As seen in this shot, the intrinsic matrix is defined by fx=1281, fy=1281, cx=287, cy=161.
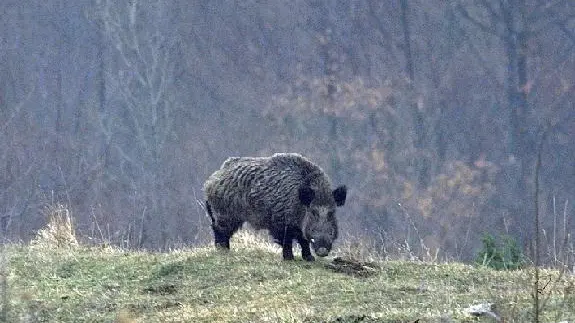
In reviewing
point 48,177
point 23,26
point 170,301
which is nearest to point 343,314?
point 170,301

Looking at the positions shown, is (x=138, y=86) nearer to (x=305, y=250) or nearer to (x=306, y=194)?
(x=305, y=250)

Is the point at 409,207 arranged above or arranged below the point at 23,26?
below

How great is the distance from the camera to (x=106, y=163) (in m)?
42.8

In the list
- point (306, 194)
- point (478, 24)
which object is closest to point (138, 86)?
point (478, 24)

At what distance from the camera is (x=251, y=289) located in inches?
460

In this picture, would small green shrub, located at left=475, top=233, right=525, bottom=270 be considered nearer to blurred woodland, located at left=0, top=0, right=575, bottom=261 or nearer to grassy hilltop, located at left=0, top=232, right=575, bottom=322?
grassy hilltop, located at left=0, top=232, right=575, bottom=322

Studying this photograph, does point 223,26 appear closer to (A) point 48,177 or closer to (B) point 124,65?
(B) point 124,65

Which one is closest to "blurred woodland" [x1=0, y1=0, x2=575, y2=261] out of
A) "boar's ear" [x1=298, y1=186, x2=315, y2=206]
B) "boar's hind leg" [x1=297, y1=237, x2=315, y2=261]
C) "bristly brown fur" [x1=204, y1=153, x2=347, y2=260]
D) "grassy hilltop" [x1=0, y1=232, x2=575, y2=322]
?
"bristly brown fur" [x1=204, y1=153, x2=347, y2=260]

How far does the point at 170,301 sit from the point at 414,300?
7.31 feet

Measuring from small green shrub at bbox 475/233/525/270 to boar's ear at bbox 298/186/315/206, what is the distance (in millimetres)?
2093

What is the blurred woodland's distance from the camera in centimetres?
3931

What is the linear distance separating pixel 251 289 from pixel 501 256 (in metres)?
4.09

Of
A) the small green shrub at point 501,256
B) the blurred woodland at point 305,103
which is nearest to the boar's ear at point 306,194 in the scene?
the small green shrub at point 501,256

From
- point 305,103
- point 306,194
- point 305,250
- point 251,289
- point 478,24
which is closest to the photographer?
point 251,289
